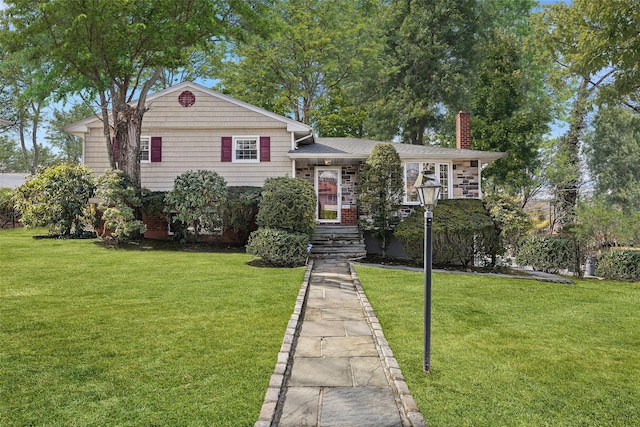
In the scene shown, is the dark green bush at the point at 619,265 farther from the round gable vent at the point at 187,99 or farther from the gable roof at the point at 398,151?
the round gable vent at the point at 187,99

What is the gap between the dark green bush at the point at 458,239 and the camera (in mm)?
10203

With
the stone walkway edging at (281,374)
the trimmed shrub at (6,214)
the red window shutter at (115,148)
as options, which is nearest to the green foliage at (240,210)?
the red window shutter at (115,148)

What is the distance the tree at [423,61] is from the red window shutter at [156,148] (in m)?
13.7

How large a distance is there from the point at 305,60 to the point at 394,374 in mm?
21998

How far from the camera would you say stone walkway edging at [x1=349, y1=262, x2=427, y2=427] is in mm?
2932

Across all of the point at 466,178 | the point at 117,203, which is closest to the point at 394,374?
the point at 117,203

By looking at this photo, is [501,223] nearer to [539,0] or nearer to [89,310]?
[89,310]

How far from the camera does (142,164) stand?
14.5m

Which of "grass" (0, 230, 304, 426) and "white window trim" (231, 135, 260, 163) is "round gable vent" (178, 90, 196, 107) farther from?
"grass" (0, 230, 304, 426)

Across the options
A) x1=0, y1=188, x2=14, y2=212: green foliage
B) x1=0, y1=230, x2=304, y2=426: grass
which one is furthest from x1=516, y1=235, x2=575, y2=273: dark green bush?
x1=0, y1=188, x2=14, y2=212: green foliage

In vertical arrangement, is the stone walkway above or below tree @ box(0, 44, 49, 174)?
below

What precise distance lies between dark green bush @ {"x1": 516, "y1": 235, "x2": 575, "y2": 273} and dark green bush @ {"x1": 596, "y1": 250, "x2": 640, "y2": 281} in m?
0.76

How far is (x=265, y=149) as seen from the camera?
47.3ft

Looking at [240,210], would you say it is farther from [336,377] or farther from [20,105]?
[20,105]
